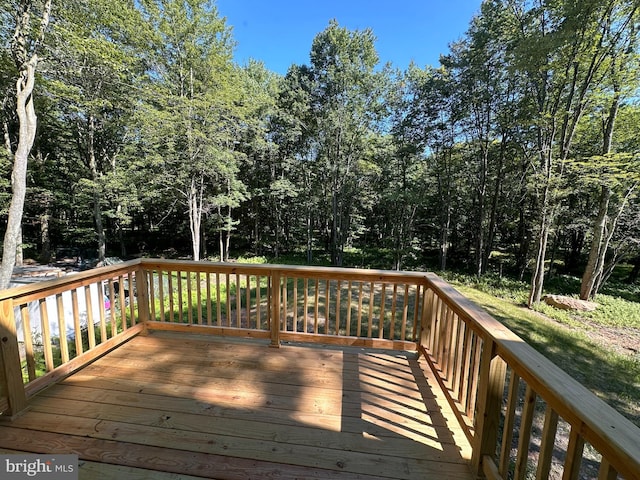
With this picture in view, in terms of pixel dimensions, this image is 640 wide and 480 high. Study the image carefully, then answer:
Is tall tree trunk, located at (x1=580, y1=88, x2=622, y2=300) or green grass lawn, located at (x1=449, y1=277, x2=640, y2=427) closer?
green grass lawn, located at (x1=449, y1=277, x2=640, y2=427)

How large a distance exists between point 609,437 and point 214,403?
201 cm

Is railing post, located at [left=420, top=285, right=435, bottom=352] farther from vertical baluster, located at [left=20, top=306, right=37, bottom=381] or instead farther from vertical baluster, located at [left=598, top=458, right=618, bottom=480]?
vertical baluster, located at [left=20, top=306, right=37, bottom=381]

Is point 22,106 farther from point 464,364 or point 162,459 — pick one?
point 464,364

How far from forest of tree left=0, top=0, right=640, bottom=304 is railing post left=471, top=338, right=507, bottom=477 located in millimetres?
7628

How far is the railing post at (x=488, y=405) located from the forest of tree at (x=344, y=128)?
25.0ft

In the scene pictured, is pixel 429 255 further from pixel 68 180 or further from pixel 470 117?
pixel 68 180

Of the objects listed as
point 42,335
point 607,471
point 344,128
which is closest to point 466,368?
point 607,471

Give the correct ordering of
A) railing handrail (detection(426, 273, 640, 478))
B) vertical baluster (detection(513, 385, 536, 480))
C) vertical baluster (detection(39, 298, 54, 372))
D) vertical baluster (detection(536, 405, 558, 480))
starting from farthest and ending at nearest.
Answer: vertical baluster (detection(39, 298, 54, 372)) < vertical baluster (detection(513, 385, 536, 480)) < vertical baluster (detection(536, 405, 558, 480)) < railing handrail (detection(426, 273, 640, 478))

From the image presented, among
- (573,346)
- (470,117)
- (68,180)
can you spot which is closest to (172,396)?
(573,346)

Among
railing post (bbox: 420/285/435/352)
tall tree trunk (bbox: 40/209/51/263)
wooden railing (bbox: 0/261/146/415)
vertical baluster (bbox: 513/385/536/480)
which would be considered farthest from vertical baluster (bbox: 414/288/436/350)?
tall tree trunk (bbox: 40/209/51/263)

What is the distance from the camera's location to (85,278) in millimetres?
2320

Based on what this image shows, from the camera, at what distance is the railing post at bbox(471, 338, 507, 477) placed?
140 centimetres

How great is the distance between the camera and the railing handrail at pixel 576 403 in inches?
28.3

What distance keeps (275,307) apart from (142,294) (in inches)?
57.0
